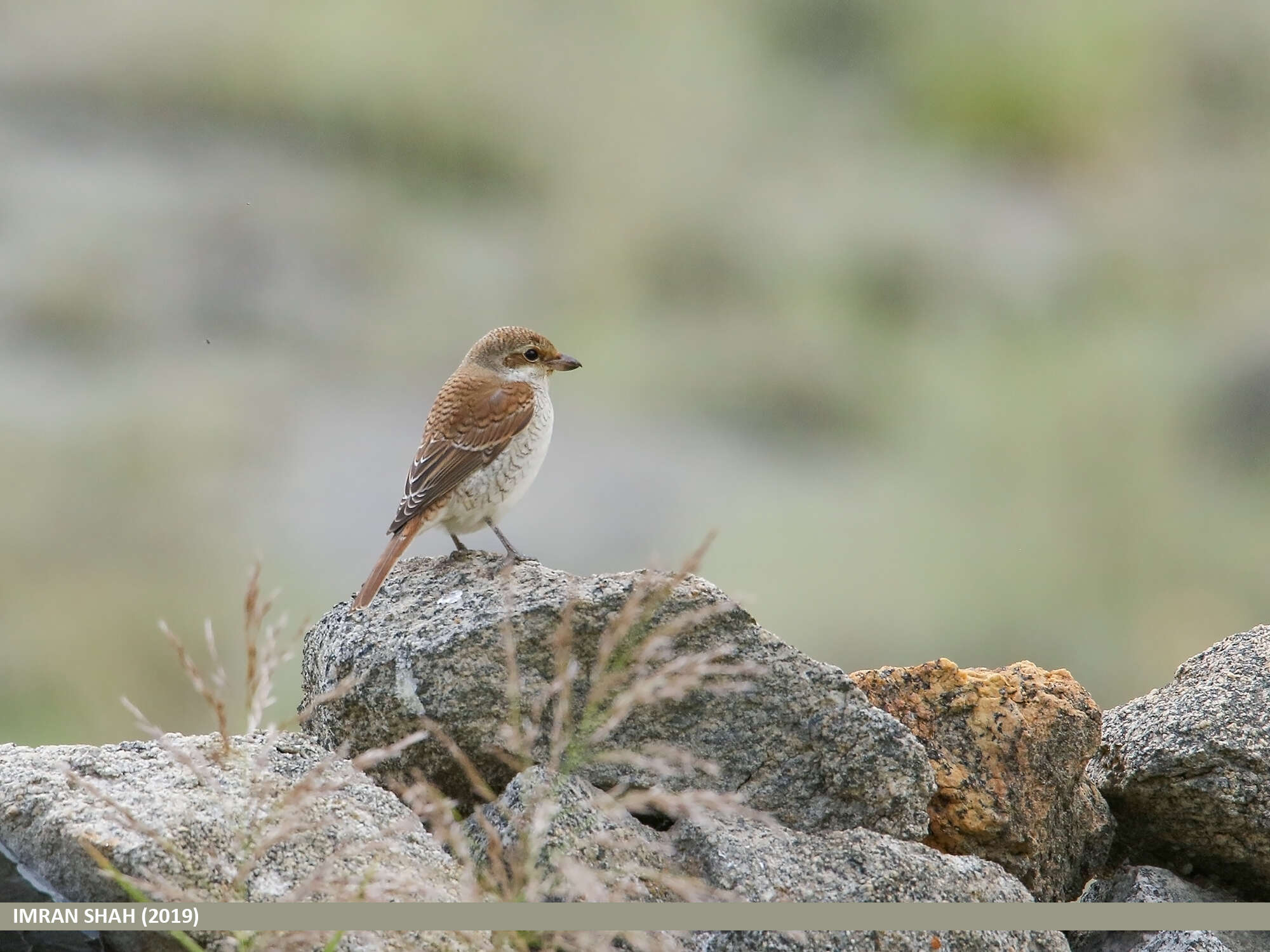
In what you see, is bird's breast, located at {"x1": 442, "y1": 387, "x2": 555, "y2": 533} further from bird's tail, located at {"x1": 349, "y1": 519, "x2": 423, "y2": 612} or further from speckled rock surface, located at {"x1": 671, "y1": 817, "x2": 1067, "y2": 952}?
speckled rock surface, located at {"x1": 671, "y1": 817, "x2": 1067, "y2": 952}

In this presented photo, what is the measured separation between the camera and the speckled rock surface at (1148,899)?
2971 millimetres

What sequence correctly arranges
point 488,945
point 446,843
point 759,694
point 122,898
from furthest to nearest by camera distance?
point 759,694 → point 446,843 → point 488,945 → point 122,898

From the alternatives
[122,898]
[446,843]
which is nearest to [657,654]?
[446,843]

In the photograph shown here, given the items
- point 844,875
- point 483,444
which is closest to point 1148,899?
point 844,875

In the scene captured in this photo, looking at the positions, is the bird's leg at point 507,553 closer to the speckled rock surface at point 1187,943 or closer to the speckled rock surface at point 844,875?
the speckled rock surface at point 844,875

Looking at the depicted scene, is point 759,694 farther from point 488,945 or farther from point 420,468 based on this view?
point 420,468

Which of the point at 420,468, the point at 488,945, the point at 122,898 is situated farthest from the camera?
the point at 420,468

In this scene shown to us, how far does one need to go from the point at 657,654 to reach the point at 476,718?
0.44 meters

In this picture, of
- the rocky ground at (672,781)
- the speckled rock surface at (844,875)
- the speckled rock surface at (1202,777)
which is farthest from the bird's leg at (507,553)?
the speckled rock surface at (1202,777)

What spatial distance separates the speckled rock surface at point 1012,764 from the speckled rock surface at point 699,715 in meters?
0.23

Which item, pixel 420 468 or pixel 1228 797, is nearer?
pixel 1228 797

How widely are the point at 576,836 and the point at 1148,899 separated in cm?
141

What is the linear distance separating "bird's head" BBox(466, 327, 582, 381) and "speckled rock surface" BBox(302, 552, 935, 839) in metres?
1.87

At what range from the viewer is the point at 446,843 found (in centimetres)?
280
